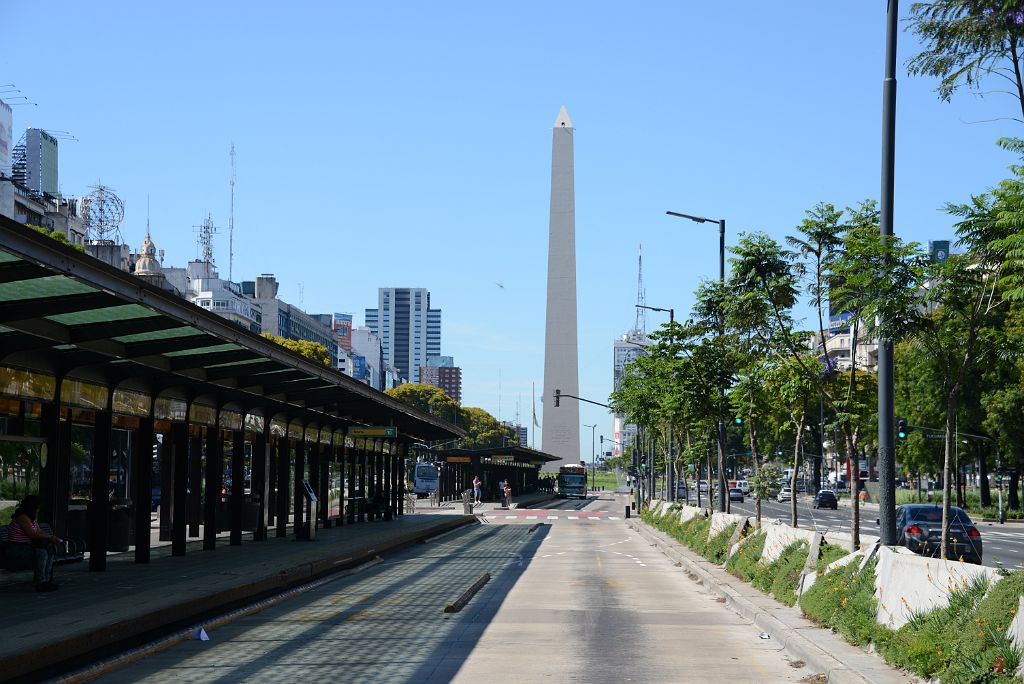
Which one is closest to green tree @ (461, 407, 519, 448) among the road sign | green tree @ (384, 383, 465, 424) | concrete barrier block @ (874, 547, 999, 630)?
green tree @ (384, 383, 465, 424)

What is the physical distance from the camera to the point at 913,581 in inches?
468

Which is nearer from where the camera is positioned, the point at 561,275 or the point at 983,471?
the point at 983,471

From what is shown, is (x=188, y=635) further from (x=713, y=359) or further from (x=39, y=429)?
(x=713, y=359)

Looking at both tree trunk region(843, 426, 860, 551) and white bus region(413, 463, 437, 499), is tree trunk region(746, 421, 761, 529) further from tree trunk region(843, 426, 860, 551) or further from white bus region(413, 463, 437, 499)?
white bus region(413, 463, 437, 499)

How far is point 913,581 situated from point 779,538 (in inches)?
343

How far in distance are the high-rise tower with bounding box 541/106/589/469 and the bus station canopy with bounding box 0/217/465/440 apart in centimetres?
7359

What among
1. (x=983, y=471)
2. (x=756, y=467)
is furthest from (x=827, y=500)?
(x=756, y=467)

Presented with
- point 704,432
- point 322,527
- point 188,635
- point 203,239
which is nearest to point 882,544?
point 188,635

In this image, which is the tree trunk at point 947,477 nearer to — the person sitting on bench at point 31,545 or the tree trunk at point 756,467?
the tree trunk at point 756,467

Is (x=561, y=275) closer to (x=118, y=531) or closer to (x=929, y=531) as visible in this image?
(x=929, y=531)

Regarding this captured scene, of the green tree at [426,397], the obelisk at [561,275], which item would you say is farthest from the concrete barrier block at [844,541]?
the green tree at [426,397]

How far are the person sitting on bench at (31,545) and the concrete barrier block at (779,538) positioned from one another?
37.0 ft

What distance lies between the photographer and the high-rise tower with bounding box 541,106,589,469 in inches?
4067

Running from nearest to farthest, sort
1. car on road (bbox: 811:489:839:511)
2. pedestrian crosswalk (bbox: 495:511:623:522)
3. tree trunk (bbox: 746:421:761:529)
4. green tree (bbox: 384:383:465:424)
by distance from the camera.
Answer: tree trunk (bbox: 746:421:761:529) < pedestrian crosswalk (bbox: 495:511:623:522) < car on road (bbox: 811:489:839:511) < green tree (bbox: 384:383:465:424)
